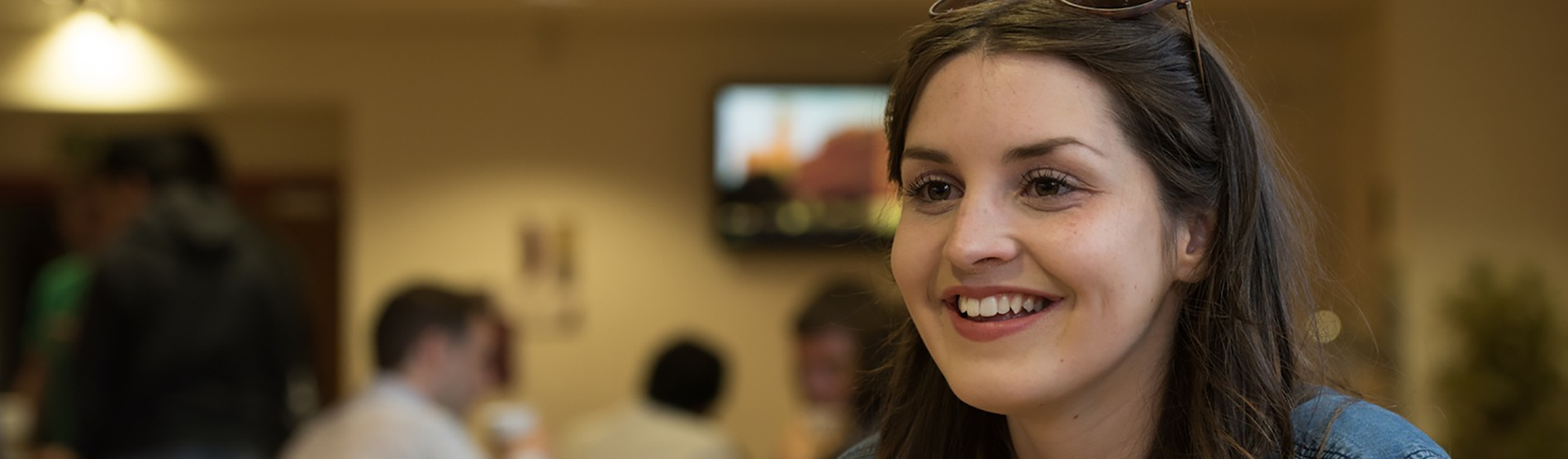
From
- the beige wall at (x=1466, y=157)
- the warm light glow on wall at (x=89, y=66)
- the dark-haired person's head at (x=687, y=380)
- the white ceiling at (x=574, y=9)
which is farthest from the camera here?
the white ceiling at (x=574, y=9)

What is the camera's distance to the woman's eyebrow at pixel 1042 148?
116 cm

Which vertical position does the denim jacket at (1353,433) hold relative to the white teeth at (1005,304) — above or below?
below

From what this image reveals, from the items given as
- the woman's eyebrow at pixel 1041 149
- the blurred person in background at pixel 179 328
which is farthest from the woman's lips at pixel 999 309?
the blurred person in background at pixel 179 328

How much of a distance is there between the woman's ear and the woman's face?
18 millimetres

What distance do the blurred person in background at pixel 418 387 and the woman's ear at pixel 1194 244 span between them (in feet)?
6.42

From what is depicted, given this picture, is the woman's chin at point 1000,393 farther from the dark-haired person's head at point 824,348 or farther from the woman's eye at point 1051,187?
the dark-haired person's head at point 824,348

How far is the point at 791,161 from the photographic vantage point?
6.16 metres

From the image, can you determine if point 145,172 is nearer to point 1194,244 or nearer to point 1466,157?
point 1194,244

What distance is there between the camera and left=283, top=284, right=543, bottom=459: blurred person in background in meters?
2.86

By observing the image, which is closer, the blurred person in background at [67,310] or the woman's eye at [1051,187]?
the woman's eye at [1051,187]

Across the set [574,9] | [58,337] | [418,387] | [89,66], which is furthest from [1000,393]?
[574,9]

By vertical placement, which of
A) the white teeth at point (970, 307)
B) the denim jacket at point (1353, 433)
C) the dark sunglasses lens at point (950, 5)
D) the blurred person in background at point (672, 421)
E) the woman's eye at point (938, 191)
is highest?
the dark sunglasses lens at point (950, 5)

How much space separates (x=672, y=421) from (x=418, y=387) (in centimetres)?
89

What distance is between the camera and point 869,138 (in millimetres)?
6160
